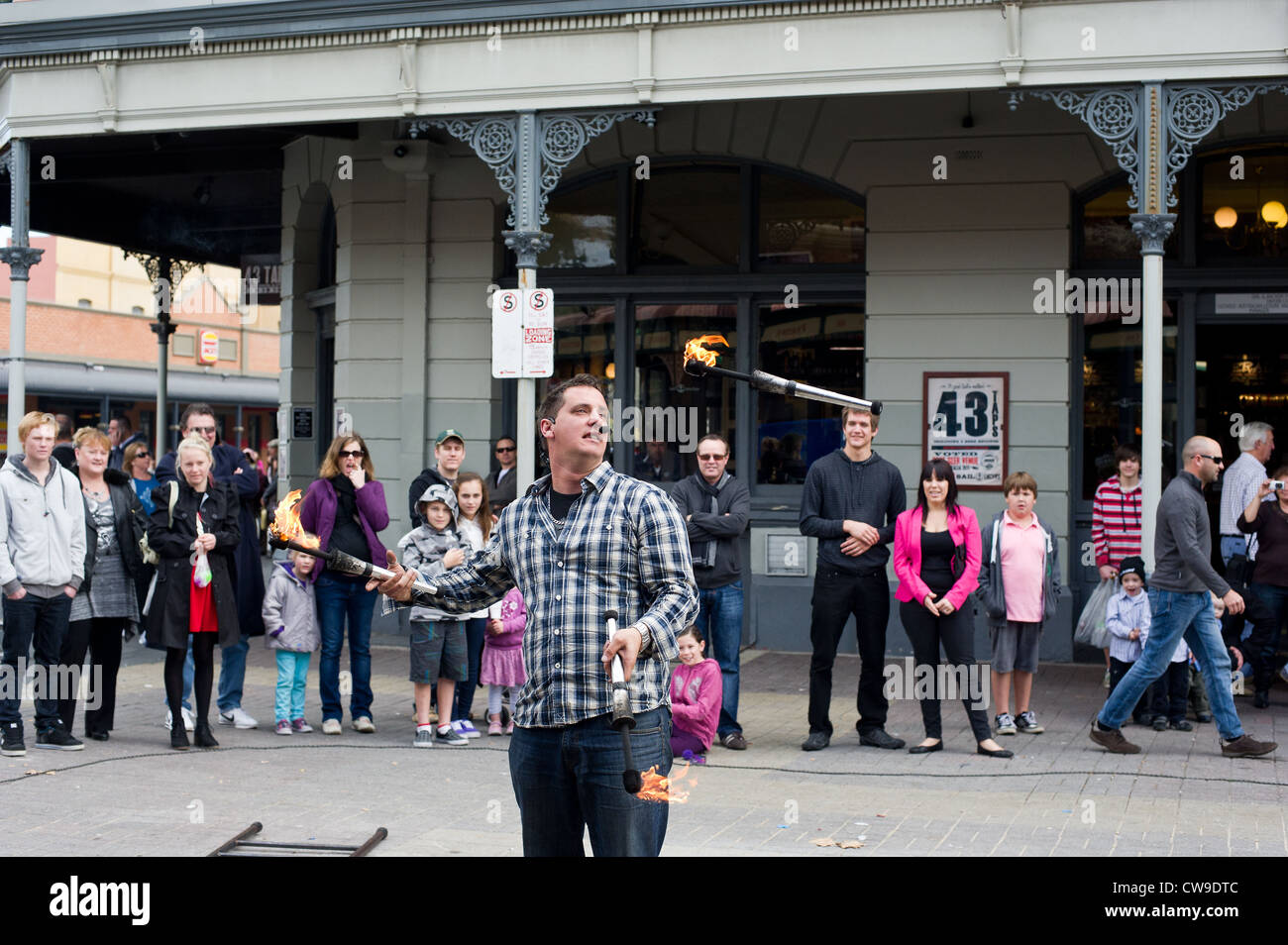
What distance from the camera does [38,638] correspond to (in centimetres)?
915

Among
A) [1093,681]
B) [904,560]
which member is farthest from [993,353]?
[904,560]

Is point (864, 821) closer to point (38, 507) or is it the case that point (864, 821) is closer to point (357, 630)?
point (357, 630)

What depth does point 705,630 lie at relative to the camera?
9734 mm

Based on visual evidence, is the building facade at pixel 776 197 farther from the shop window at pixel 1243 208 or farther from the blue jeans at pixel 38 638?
the blue jeans at pixel 38 638

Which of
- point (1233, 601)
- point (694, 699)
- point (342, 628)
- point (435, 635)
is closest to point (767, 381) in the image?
point (694, 699)

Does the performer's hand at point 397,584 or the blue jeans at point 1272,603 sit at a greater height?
the performer's hand at point 397,584

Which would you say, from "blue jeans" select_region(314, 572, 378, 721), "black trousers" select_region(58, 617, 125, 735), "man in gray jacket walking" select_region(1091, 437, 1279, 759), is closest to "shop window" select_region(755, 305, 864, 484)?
"man in gray jacket walking" select_region(1091, 437, 1279, 759)

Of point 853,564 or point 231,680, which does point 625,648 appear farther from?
point 231,680

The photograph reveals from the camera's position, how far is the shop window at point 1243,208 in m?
12.6

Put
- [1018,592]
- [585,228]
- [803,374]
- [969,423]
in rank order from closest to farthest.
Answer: [1018,592], [969,423], [803,374], [585,228]

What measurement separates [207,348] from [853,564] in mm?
38002

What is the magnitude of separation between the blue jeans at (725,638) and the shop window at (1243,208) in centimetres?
594

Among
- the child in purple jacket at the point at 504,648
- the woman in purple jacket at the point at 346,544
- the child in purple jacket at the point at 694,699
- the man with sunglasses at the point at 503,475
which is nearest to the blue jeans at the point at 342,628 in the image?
the woman in purple jacket at the point at 346,544

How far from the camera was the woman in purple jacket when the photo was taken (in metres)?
9.82
